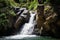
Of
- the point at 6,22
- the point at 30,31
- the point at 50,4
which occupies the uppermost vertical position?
the point at 50,4

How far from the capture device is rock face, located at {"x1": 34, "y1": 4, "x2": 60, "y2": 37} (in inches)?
1144

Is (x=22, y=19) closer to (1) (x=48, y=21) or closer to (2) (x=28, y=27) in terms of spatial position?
(2) (x=28, y=27)

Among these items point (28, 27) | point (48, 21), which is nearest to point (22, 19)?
point (28, 27)

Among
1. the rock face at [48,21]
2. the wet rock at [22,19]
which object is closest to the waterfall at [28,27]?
the wet rock at [22,19]

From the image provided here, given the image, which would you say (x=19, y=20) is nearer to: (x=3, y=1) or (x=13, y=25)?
(x=13, y=25)

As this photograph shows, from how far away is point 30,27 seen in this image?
34.2 metres

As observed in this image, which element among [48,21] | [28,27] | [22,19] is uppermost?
[48,21]

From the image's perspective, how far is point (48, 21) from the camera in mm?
29312

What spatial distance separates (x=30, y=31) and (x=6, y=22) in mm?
4530

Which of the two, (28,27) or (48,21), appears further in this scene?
(28,27)

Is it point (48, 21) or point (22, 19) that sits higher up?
point (48, 21)

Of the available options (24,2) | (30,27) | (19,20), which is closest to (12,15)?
(19,20)

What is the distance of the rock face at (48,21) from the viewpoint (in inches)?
1144

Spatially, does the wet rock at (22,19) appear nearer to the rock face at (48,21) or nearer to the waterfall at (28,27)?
the waterfall at (28,27)
